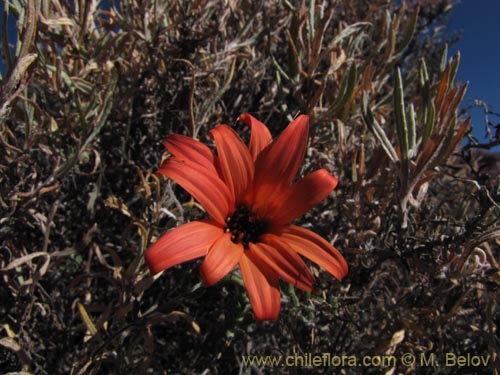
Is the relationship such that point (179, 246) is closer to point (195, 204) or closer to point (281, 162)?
point (281, 162)

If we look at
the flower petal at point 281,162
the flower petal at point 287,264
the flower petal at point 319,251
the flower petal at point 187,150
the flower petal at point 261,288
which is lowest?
the flower petal at point 261,288

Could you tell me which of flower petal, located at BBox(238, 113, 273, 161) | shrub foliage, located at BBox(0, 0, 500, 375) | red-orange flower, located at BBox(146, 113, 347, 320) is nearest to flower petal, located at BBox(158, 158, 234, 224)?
red-orange flower, located at BBox(146, 113, 347, 320)

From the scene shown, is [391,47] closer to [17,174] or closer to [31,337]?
[17,174]

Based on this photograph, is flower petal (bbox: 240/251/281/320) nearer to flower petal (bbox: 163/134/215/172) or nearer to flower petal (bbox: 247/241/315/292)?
flower petal (bbox: 247/241/315/292)

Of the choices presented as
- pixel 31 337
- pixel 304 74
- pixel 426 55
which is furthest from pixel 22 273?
pixel 426 55

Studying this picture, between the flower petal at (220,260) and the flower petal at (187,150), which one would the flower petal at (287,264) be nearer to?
the flower petal at (220,260)

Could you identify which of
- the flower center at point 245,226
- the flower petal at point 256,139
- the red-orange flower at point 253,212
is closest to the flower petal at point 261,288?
the red-orange flower at point 253,212
